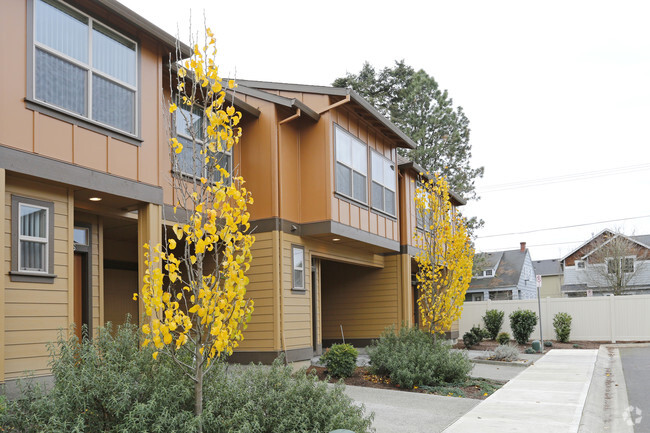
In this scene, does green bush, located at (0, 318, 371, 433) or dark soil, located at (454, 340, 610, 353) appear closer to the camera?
green bush, located at (0, 318, 371, 433)

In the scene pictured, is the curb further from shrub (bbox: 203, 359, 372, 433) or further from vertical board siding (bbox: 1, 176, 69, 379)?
vertical board siding (bbox: 1, 176, 69, 379)

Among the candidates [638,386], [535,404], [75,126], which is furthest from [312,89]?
[638,386]

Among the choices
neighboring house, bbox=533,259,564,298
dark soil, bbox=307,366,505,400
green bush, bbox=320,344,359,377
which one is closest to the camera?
dark soil, bbox=307,366,505,400

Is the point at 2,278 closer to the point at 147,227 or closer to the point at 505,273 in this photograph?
the point at 147,227

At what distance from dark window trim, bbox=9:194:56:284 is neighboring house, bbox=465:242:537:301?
140ft

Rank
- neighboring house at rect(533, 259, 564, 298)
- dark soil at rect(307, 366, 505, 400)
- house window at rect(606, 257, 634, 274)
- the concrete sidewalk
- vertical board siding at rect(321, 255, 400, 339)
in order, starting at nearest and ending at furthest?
the concrete sidewalk → dark soil at rect(307, 366, 505, 400) → vertical board siding at rect(321, 255, 400, 339) → house window at rect(606, 257, 634, 274) → neighboring house at rect(533, 259, 564, 298)

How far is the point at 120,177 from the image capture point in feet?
29.5

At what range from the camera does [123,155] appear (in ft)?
29.8

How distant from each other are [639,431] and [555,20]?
756 cm

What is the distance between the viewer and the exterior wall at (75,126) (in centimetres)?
743

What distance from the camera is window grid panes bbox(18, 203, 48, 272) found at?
25.0ft

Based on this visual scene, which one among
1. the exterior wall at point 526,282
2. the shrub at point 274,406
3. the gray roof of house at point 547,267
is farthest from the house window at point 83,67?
the gray roof of house at point 547,267

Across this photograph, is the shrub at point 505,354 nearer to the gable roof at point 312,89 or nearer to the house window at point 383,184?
the house window at point 383,184

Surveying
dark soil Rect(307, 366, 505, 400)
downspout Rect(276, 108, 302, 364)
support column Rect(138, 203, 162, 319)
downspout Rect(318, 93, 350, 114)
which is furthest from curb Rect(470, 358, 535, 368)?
support column Rect(138, 203, 162, 319)
